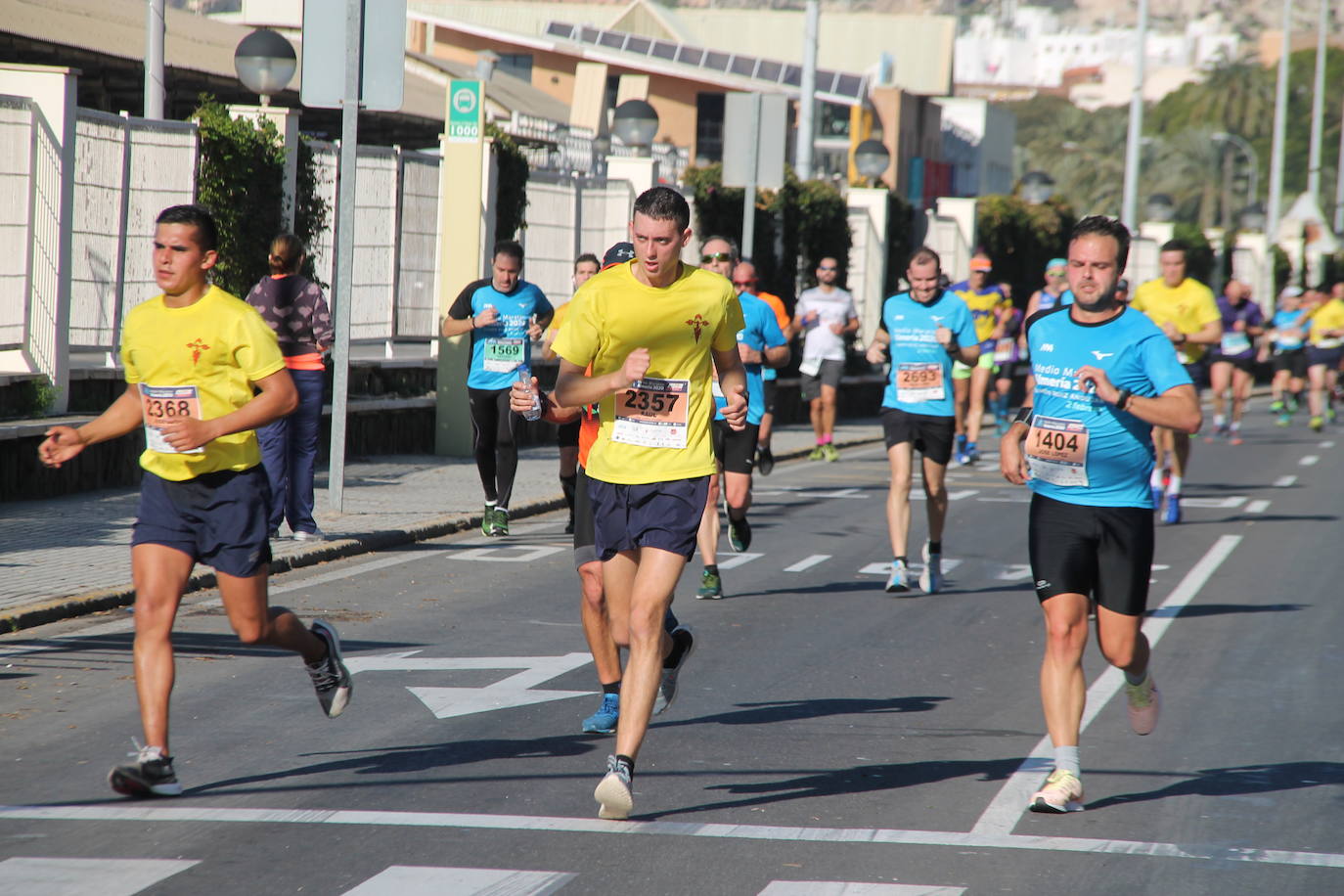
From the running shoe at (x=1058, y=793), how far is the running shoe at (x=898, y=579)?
5.16 m

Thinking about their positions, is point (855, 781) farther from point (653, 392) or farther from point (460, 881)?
point (460, 881)

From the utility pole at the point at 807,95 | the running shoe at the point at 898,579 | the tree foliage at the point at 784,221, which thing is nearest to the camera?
the running shoe at the point at 898,579

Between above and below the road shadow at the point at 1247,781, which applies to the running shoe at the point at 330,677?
above

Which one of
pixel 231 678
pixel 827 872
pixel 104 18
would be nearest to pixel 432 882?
pixel 827 872

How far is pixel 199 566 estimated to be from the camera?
1112 centimetres

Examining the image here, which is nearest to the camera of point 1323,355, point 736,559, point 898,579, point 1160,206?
point 898,579

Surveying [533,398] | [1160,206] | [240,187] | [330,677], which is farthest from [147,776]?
[1160,206]

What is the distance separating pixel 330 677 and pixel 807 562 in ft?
20.5

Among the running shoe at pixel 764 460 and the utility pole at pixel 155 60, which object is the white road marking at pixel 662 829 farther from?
the running shoe at pixel 764 460

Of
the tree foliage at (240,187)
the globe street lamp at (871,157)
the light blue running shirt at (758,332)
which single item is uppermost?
the globe street lamp at (871,157)

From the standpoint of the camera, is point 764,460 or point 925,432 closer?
point 925,432

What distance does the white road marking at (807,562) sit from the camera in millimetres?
12414

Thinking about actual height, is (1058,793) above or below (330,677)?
below

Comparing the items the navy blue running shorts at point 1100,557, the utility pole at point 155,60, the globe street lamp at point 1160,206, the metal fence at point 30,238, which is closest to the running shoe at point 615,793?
the navy blue running shorts at point 1100,557
